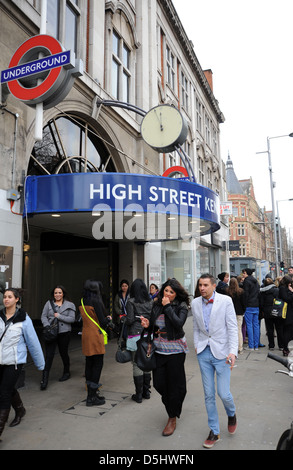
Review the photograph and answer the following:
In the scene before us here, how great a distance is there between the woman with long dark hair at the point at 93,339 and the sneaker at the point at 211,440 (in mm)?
1861

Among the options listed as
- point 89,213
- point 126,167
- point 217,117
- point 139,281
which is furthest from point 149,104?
point 217,117

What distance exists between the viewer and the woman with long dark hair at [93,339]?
16.7ft

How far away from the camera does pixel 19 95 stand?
610cm

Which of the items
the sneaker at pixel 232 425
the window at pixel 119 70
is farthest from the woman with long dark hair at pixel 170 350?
the window at pixel 119 70

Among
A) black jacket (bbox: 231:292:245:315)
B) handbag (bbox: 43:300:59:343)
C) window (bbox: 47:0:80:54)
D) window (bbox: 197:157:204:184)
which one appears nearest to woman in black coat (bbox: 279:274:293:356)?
black jacket (bbox: 231:292:245:315)

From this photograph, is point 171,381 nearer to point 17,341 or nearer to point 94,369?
point 94,369

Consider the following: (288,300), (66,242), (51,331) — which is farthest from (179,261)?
(51,331)

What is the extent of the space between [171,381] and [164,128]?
7.95 meters

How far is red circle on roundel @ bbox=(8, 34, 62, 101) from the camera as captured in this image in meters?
5.90

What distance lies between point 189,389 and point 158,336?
2.05 metres

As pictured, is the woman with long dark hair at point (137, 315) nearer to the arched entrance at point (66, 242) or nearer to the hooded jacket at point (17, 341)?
the hooded jacket at point (17, 341)

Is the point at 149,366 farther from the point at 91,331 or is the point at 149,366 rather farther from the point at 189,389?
the point at 189,389

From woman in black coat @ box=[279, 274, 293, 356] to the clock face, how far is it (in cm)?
492

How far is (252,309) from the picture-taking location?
8.70 meters
